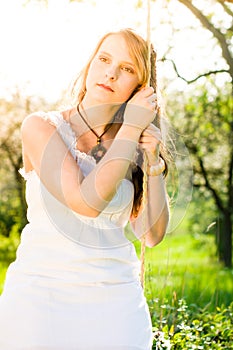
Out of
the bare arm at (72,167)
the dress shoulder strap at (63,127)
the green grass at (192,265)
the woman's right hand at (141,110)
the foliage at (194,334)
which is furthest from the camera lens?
the green grass at (192,265)

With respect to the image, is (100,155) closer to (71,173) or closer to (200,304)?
(71,173)

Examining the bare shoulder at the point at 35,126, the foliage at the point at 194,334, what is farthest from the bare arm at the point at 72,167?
the foliage at the point at 194,334

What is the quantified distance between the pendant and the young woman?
0.15 ft

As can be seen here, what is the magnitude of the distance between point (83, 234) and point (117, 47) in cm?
67

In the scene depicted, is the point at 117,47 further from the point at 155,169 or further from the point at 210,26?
the point at 210,26

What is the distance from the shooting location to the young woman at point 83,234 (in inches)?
78.8

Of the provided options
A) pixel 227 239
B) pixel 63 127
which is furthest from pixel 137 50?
pixel 227 239

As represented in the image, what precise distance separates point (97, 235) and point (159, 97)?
0.66m

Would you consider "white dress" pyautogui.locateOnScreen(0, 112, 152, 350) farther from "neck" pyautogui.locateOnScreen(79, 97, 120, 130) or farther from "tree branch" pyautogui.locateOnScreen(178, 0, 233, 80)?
"tree branch" pyautogui.locateOnScreen(178, 0, 233, 80)

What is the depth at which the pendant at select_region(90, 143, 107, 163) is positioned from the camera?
2.30 metres

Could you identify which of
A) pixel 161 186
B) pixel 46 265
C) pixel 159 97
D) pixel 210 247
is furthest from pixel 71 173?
pixel 210 247

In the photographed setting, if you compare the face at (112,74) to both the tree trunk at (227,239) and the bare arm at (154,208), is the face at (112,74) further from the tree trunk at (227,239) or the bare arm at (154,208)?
the tree trunk at (227,239)

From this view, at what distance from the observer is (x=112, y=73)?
7.25 ft

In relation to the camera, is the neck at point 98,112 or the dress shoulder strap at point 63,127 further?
the neck at point 98,112
